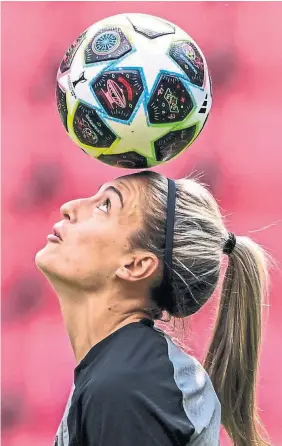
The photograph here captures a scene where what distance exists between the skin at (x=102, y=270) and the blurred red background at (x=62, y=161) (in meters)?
1.36

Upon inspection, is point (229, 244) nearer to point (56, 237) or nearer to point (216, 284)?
point (216, 284)

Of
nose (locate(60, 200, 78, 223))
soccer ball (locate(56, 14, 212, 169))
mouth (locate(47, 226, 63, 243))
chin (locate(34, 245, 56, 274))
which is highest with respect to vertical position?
soccer ball (locate(56, 14, 212, 169))

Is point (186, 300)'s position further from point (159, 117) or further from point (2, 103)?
point (2, 103)

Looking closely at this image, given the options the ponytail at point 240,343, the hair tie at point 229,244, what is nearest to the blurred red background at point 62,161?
the ponytail at point 240,343

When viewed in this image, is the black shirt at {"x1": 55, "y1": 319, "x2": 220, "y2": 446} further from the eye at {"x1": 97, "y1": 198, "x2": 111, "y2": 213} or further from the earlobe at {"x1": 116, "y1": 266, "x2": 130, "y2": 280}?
the eye at {"x1": 97, "y1": 198, "x2": 111, "y2": 213}

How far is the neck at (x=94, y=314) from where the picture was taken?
1647 millimetres

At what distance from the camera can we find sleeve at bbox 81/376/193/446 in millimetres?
1391

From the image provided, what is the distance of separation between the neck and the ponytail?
0.27 meters

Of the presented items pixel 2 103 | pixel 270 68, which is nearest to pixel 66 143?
pixel 2 103

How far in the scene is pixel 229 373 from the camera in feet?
6.27

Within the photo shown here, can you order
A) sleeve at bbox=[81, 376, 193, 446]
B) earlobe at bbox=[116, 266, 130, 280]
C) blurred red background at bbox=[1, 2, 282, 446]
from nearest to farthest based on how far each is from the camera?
sleeve at bbox=[81, 376, 193, 446], earlobe at bbox=[116, 266, 130, 280], blurred red background at bbox=[1, 2, 282, 446]

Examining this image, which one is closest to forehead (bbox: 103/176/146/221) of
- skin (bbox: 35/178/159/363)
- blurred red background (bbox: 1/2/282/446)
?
skin (bbox: 35/178/159/363)

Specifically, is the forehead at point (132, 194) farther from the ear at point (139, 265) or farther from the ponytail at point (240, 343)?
the ponytail at point (240, 343)

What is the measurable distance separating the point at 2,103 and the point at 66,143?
28 cm
